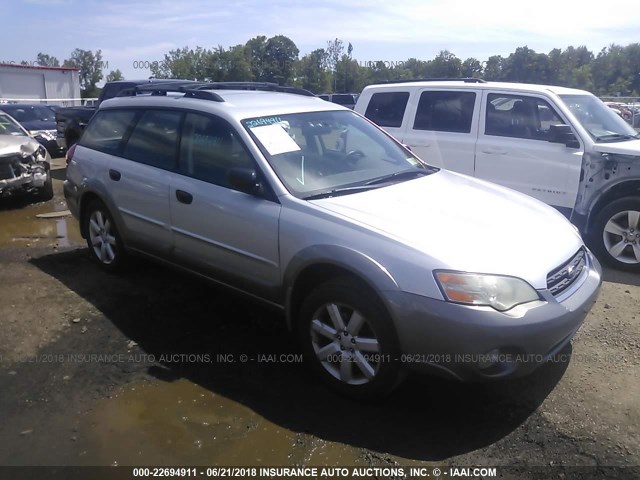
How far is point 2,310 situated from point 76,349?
1.18 meters

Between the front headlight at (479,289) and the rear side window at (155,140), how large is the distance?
2.52m

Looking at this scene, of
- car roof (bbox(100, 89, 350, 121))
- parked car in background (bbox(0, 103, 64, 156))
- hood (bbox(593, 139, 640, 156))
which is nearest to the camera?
car roof (bbox(100, 89, 350, 121))

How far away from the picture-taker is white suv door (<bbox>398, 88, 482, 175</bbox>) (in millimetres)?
6707

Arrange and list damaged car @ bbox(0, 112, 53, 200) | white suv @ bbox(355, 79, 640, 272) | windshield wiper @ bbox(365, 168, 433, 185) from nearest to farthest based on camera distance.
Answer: windshield wiper @ bbox(365, 168, 433, 185) → white suv @ bbox(355, 79, 640, 272) → damaged car @ bbox(0, 112, 53, 200)

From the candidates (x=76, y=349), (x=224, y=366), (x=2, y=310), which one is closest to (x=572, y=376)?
(x=224, y=366)

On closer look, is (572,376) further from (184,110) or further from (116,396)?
(184,110)

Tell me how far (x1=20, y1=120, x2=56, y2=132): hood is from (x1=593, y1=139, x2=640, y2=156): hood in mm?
14366

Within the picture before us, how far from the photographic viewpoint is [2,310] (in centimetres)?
477

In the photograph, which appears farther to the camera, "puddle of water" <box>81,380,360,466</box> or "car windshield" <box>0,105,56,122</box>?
"car windshield" <box>0,105,56,122</box>

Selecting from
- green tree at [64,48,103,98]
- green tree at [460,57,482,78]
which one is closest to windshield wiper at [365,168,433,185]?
green tree at [460,57,482,78]

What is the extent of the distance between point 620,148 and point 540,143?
81 centimetres

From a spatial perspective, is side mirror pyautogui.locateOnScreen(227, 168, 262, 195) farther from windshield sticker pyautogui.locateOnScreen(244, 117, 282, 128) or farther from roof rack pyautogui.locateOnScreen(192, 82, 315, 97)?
roof rack pyautogui.locateOnScreen(192, 82, 315, 97)

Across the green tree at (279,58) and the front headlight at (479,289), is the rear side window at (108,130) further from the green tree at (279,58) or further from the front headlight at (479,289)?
the green tree at (279,58)

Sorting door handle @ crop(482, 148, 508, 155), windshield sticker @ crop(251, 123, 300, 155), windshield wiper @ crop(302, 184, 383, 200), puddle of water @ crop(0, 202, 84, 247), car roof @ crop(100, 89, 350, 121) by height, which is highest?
car roof @ crop(100, 89, 350, 121)
